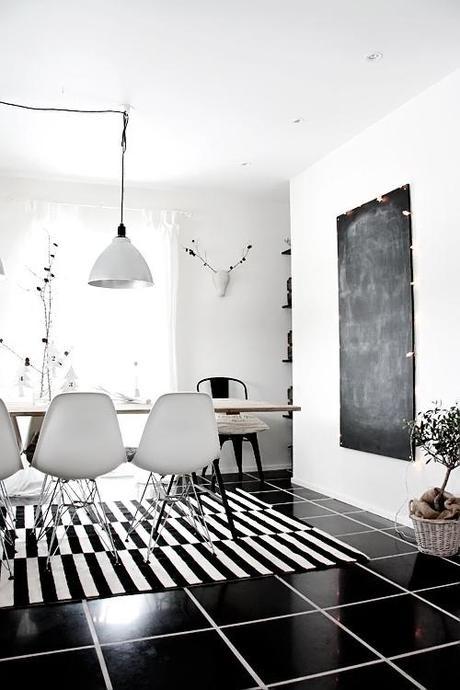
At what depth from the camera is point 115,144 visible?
184 inches

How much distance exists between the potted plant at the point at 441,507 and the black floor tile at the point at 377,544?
5.0 inches

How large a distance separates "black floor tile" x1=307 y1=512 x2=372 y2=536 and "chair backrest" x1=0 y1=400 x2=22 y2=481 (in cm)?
183

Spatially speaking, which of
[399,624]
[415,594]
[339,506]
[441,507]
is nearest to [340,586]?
[415,594]

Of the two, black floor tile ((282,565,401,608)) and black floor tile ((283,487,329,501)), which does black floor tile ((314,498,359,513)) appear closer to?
black floor tile ((283,487,329,501))

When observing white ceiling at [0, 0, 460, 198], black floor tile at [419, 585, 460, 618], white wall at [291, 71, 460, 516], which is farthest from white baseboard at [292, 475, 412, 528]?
white ceiling at [0, 0, 460, 198]

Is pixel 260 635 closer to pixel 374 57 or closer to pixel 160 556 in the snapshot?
pixel 160 556

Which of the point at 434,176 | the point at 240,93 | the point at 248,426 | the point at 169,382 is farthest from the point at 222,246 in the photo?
the point at 434,176

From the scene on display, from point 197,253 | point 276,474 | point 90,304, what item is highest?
point 197,253

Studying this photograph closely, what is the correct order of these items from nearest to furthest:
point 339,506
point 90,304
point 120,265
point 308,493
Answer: point 120,265 < point 339,506 < point 308,493 < point 90,304

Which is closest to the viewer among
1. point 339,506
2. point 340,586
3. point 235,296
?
point 340,586

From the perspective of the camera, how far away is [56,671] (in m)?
2.00

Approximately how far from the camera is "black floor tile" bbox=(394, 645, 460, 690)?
193 centimetres

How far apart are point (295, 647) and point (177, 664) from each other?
417mm

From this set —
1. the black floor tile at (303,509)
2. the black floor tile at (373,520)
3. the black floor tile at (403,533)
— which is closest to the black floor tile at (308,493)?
the black floor tile at (303,509)
